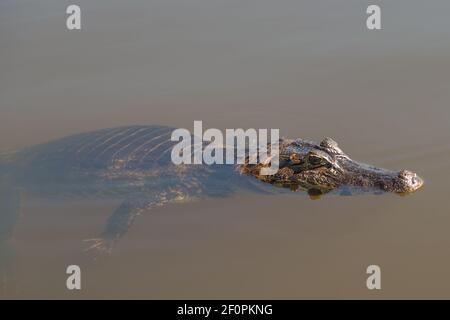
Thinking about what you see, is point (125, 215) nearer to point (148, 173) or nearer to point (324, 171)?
point (148, 173)

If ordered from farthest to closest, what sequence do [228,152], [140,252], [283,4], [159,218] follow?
[283,4], [228,152], [159,218], [140,252]

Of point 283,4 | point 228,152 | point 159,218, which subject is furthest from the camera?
point 283,4

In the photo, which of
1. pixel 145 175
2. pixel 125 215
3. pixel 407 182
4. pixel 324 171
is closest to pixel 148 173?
pixel 145 175

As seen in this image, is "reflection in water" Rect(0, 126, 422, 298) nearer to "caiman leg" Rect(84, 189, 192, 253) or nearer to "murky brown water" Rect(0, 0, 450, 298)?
"caiman leg" Rect(84, 189, 192, 253)

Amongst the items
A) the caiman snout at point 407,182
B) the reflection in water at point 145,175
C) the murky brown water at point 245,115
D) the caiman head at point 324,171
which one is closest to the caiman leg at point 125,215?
the reflection in water at point 145,175

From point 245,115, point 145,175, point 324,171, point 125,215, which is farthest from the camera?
point 245,115

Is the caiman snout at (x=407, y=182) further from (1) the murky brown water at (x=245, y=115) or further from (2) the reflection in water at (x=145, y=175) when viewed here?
(1) the murky brown water at (x=245, y=115)

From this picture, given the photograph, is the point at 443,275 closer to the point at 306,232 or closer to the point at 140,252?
the point at 306,232
